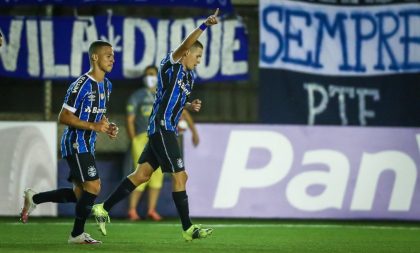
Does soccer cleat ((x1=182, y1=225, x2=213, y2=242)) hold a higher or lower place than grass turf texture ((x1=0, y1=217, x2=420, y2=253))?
higher

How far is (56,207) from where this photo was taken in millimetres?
13727

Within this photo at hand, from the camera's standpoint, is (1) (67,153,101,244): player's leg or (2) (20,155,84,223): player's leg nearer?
(1) (67,153,101,244): player's leg

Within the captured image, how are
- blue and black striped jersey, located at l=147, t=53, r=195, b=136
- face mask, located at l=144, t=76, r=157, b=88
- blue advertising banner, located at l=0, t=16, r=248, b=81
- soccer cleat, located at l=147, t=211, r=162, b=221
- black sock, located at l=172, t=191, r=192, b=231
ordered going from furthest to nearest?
blue advertising banner, located at l=0, t=16, r=248, b=81, face mask, located at l=144, t=76, r=157, b=88, soccer cleat, located at l=147, t=211, r=162, b=221, blue and black striped jersey, located at l=147, t=53, r=195, b=136, black sock, located at l=172, t=191, r=192, b=231

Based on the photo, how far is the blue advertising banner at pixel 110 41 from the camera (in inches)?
549

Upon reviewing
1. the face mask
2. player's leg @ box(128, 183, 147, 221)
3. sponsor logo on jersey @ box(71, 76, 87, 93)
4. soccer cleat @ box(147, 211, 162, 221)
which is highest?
sponsor logo on jersey @ box(71, 76, 87, 93)

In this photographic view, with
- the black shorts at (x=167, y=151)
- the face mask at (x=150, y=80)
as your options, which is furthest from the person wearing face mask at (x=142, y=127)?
the black shorts at (x=167, y=151)

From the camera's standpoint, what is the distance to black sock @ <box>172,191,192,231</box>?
9.62 meters

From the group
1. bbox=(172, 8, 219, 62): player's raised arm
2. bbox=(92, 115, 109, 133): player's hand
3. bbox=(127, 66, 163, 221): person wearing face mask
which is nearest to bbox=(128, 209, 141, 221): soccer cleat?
bbox=(127, 66, 163, 221): person wearing face mask

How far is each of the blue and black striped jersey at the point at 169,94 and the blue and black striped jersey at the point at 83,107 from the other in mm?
657

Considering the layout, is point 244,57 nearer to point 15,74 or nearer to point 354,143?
point 354,143

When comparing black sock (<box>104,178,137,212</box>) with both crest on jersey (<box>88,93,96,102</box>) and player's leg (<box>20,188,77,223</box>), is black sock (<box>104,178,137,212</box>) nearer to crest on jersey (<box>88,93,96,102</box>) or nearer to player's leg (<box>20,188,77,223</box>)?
player's leg (<box>20,188,77,223</box>)

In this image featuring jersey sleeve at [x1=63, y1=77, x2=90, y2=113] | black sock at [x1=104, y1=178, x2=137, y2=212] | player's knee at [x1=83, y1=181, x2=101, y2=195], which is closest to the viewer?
jersey sleeve at [x1=63, y1=77, x2=90, y2=113]

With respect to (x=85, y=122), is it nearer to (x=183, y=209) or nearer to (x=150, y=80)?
(x=183, y=209)

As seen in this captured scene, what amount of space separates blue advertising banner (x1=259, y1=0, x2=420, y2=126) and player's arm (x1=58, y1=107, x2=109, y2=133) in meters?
5.07
